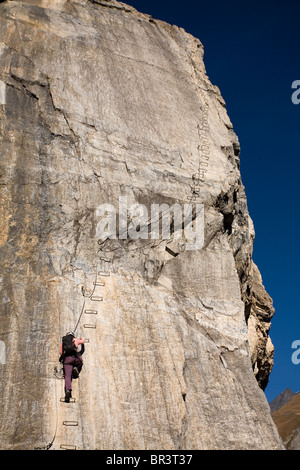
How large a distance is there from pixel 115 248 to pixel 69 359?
346 centimetres

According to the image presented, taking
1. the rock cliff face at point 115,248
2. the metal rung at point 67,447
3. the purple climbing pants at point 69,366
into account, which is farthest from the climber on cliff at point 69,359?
the metal rung at point 67,447

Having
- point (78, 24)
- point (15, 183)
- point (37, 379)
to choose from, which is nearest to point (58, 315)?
point (37, 379)

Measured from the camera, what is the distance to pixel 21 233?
13.6 m

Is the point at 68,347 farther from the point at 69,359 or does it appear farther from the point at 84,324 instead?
the point at 84,324

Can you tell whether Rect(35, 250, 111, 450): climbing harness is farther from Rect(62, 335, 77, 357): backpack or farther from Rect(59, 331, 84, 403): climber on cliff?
Rect(62, 335, 77, 357): backpack

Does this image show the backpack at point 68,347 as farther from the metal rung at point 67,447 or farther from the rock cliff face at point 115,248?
the metal rung at point 67,447

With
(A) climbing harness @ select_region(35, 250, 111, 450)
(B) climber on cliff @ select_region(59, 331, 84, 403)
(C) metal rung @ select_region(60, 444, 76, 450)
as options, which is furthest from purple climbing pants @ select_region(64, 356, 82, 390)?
(C) metal rung @ select_region(60, 444, 76, 450)

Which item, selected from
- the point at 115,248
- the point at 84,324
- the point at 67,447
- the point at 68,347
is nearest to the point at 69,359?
the point at 68,347

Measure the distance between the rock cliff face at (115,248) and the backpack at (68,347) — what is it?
36cm

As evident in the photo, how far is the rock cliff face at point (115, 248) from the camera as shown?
477 inches

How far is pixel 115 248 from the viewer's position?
14.6 meters

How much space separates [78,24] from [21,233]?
311 inches

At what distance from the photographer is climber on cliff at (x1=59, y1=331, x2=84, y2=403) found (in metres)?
11.8
